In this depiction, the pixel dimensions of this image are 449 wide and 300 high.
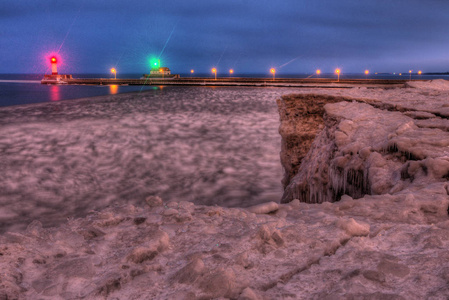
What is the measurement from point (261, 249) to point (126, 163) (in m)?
8.80

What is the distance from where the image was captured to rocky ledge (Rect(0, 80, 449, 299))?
1676mm

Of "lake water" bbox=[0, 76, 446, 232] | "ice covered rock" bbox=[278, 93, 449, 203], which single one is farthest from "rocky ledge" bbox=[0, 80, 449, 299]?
"lake water" bbox=[0, 76, 446, 232]

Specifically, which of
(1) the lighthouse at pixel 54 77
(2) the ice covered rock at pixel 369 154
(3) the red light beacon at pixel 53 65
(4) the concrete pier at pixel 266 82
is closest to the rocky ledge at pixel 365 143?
(2) the ice covered rock at pixel 369 154

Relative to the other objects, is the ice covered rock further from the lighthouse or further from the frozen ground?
the lighthouse

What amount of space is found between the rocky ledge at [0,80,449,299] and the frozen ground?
433cm

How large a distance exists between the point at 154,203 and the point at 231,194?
196 inches

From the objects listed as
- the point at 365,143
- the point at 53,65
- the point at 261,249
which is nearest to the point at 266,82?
the point at 53,65

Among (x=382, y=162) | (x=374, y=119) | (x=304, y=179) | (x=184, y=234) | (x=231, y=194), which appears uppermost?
(x=374, y=119)

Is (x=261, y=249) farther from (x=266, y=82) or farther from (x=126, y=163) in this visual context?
(x=266, y=82)

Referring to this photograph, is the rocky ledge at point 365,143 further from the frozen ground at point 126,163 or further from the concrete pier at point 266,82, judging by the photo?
the concrete pier at point 266,82

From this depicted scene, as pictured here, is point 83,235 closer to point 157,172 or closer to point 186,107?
point 157,172

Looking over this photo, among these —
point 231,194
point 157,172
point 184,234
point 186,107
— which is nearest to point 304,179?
point 231,194

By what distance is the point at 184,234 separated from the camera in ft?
7.75

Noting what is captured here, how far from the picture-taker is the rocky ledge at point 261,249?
168 centimetres
